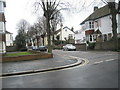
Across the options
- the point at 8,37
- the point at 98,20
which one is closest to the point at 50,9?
the point at 98,20

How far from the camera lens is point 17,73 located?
1172 centimetres

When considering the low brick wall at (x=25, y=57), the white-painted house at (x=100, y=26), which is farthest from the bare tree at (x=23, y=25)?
the low brick wall at (x=25, y=57)

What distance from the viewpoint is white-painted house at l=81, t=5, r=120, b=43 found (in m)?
40.1

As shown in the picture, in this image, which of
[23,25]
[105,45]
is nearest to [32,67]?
[105,45]

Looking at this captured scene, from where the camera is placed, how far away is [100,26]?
43.4 m

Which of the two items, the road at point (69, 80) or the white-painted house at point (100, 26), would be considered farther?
the white-painted house at point (100, 26)

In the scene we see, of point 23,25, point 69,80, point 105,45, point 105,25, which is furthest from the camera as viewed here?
point 23,25

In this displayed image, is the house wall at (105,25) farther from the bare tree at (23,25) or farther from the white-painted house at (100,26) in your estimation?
the bare tree at (23,25)

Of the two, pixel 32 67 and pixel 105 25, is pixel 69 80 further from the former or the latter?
pixel 105 25

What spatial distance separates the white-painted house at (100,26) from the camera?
4006cm

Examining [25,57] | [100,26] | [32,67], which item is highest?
[100,26]

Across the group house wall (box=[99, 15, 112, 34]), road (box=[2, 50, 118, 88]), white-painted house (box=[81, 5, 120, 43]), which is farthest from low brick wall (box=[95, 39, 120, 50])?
road (box=[2, 50, 118, 88])

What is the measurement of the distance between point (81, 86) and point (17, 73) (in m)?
5.74

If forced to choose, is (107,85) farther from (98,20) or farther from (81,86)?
(98,20)
